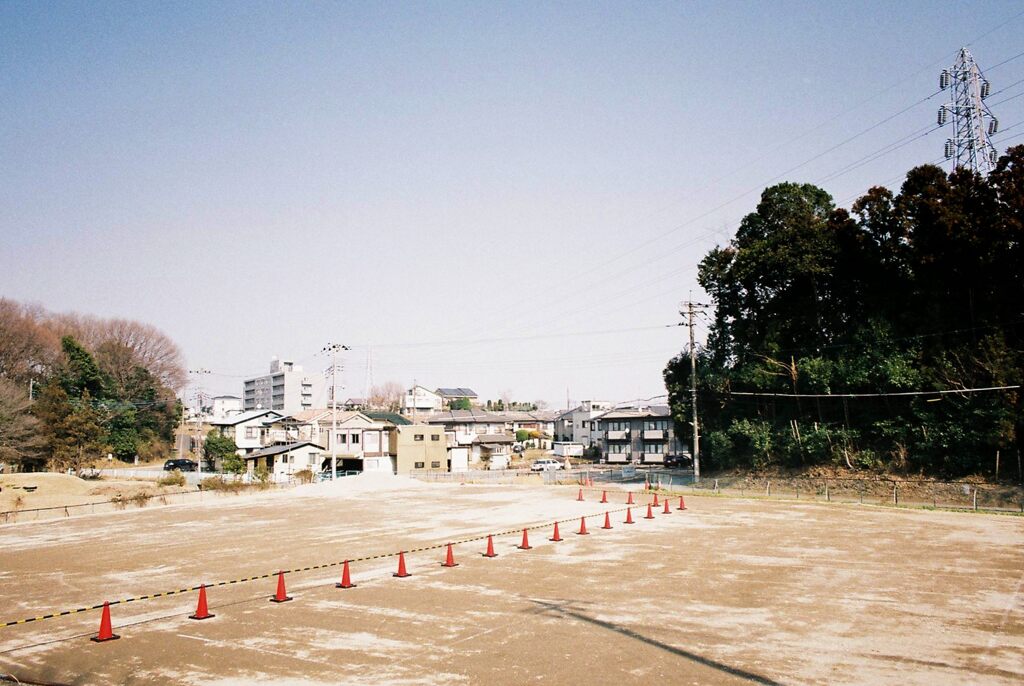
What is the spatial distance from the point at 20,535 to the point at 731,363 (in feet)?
136

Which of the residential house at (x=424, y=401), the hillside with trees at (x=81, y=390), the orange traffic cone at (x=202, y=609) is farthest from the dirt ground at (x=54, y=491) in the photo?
the residential house at (x=424, y=401)

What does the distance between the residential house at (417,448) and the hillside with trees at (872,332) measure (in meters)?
24.0

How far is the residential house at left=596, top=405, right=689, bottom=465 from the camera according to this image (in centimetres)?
7331

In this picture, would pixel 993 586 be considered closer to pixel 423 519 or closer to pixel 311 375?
pixel 423 519

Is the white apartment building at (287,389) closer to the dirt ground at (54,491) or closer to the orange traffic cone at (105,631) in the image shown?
the dirt ground at (54,491)

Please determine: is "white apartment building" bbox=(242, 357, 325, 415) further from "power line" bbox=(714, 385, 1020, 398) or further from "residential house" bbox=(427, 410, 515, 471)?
"power line" bbox=(714, 385, 1020, 398)

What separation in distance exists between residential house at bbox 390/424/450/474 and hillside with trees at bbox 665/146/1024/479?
24.0 meters

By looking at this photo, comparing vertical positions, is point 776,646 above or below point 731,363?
below

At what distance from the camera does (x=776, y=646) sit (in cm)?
1053

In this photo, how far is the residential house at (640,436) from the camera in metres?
73.3

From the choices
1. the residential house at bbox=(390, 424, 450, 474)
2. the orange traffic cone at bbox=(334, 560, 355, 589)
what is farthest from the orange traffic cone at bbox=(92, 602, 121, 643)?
the residential house at bbox=(390, 424, 450, 474)

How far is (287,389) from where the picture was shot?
137125 mm

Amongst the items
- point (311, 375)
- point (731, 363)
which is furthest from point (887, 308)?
point (311, 375)

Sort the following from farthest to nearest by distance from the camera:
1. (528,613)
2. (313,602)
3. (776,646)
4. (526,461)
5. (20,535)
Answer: (526,461) → (20,535) → (313,602) → (528,613) → (776,646)
